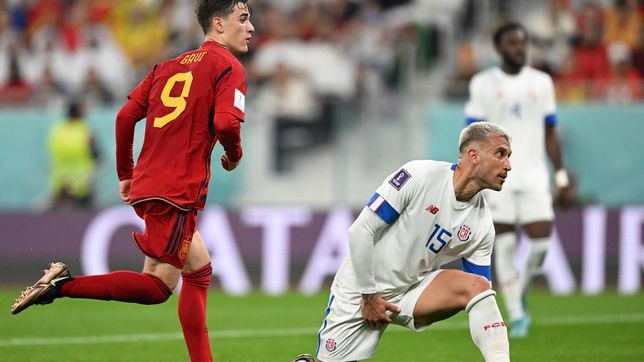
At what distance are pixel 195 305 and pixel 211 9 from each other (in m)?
1.61

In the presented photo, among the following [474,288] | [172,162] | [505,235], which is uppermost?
[172,162]

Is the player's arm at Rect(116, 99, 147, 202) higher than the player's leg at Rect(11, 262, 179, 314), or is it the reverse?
the player's arm at Rect(116, 99, 147, 202)

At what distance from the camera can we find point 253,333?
10.1m

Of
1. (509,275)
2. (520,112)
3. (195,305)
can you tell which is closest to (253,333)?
(509,275)

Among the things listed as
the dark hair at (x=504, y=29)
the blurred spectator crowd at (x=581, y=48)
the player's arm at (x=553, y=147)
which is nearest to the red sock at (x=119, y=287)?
the dark hair at (x=504, y=29)

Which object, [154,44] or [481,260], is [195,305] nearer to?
[481,260]

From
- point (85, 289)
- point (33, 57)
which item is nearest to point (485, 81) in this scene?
point (85, 289)

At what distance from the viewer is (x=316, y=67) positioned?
54.2 ft

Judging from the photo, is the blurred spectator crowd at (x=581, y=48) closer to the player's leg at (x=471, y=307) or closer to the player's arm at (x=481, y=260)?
the player's arm at (x=481, y=260)

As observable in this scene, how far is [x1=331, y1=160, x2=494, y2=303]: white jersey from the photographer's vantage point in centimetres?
632

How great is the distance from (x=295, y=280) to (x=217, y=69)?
7.89m

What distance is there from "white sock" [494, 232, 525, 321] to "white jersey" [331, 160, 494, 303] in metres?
3.19

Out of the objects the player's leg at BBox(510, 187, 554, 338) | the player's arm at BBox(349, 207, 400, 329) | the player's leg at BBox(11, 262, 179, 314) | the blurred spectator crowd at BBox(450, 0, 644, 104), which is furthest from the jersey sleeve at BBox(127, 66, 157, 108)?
the blurred spectator crowd at BBox(450, 0, 644, 104)

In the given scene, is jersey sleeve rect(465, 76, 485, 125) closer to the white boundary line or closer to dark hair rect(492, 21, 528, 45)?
dark hair rect(492, 21, 528, 45)
